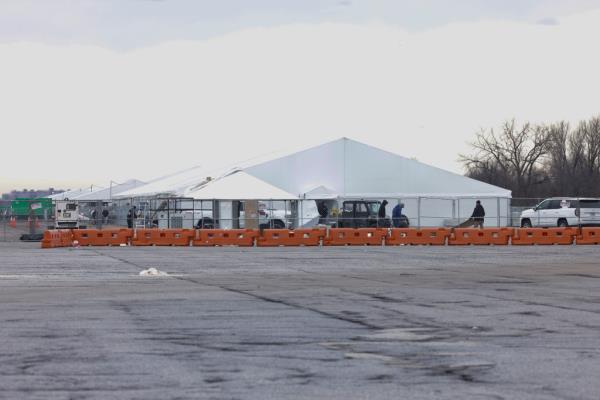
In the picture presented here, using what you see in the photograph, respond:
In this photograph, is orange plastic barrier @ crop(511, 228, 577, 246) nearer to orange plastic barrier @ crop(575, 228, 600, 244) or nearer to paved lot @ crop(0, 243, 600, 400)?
orange plastic barrier @ crop(575, 228, 600, 244)

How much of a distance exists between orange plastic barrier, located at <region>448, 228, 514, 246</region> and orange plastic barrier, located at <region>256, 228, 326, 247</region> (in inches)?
202

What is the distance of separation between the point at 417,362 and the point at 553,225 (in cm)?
4535

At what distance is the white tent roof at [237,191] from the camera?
4984cm

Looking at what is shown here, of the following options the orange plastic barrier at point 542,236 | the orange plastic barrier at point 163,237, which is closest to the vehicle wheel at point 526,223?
the orange plastic barrier at point 542,236

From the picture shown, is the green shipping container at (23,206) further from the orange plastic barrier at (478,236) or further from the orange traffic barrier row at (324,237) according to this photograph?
the orange plastic barrier at (478,236)

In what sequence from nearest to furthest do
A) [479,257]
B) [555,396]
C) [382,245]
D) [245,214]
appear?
[555,396]
[479,257]
[382,245]
[245,214]

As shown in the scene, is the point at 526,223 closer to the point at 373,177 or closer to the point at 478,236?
the point at 373,177

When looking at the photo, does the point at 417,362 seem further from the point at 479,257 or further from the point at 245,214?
the point at 245,214

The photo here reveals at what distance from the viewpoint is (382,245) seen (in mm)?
42062

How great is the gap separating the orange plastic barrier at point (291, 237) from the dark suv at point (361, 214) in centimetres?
918

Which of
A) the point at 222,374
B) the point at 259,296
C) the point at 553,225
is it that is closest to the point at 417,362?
the point at 222,374

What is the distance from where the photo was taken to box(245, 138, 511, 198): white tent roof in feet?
193

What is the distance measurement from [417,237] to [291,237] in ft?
16.1

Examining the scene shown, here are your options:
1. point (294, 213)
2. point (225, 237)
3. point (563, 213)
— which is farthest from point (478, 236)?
point (563, 213)
